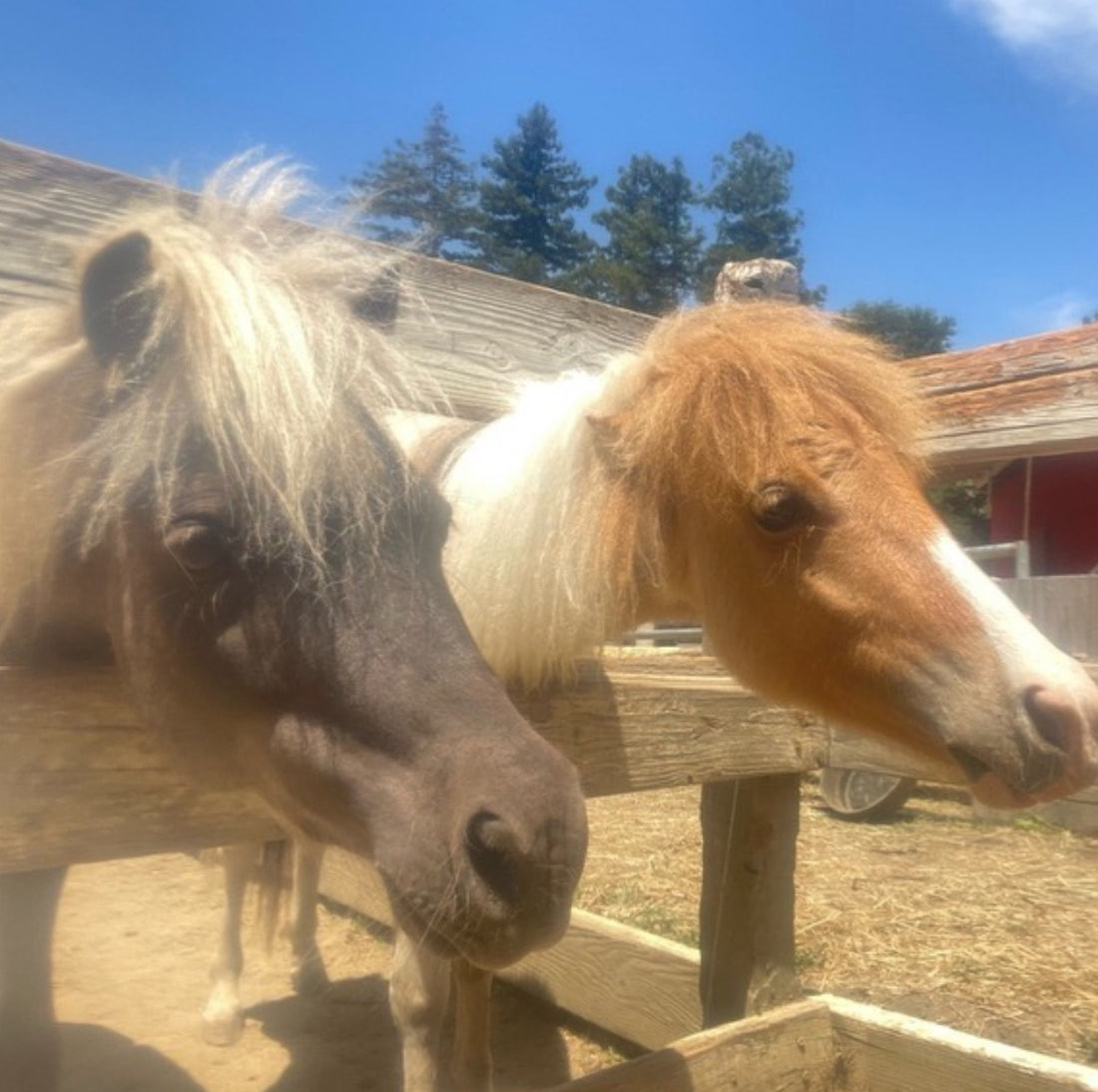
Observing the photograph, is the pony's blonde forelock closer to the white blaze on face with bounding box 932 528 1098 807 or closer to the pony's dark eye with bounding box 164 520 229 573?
the white blaze on face with bounding box 932 528 1098 807

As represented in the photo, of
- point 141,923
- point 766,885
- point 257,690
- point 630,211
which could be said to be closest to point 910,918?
point 766,885

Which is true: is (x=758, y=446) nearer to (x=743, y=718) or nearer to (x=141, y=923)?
(x=743, y=718)

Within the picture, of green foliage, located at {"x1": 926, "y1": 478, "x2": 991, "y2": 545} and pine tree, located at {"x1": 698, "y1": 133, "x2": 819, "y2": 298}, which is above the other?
pine tree, located at {"x1": 698, "y1": 133, "x2": 819, "y2": 298}

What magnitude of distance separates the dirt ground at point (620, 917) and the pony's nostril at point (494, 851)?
8.40 ft

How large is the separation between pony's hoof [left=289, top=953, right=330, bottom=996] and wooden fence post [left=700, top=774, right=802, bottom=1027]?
2079mm

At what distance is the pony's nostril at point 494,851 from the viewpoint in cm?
113

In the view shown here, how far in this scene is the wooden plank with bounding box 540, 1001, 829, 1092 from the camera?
2.07m

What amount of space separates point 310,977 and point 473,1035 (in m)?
1.65

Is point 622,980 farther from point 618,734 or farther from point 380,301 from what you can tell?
point 380,301

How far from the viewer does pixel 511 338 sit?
2.38 m

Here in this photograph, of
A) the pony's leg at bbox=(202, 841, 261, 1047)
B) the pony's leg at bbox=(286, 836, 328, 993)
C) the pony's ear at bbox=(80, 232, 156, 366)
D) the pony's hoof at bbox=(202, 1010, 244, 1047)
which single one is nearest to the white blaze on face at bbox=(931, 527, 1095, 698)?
the pony's ear at bbox=(80, 232, 156, 366)

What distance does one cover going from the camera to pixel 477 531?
223 cm

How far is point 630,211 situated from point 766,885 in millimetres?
35508

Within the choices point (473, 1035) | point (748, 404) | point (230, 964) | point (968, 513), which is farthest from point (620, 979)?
point (968, 513)
